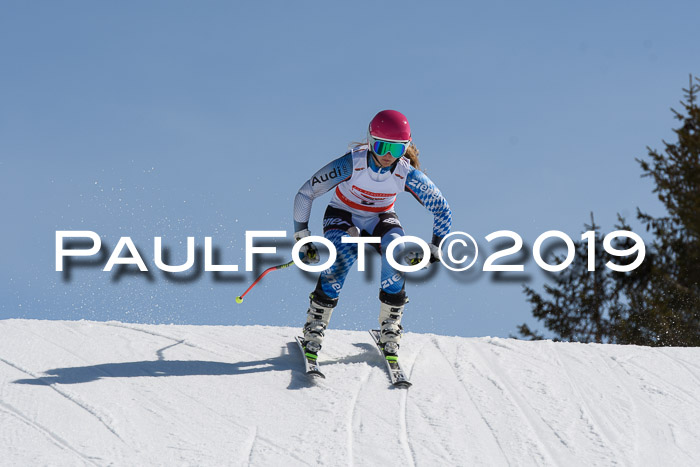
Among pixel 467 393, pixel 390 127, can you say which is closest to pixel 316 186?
pixel 390 127

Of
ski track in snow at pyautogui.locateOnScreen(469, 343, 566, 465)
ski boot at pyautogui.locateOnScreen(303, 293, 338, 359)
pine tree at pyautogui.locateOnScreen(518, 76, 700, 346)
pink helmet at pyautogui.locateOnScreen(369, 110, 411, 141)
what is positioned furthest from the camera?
pine tree at pyautogui.locateOnScreen(518, 76, 700, 346)

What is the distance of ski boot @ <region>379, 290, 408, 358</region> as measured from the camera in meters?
6.54

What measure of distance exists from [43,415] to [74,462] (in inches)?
31.1

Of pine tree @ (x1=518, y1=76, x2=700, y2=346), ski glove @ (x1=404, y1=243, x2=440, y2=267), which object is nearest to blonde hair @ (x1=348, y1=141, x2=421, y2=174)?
ski glove @ (x1=404, y1=243, x2=440, y2=267)

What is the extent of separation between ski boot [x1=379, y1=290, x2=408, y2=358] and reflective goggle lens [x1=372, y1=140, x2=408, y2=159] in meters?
1.21

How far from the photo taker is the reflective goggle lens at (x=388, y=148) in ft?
20.4

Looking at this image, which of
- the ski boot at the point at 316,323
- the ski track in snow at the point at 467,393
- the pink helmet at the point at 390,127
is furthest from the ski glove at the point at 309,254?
the ski track in snow at the point at 467,393

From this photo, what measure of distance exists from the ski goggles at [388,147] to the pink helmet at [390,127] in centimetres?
3

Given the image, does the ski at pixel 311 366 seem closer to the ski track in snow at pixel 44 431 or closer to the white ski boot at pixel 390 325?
the white ski boot at pixel 390 325

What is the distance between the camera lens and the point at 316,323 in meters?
6.54

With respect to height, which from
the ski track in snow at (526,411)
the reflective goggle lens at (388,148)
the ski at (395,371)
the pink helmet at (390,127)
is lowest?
the ski track in snow at (526,411)

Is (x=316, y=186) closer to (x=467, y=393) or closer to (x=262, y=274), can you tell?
(x=262, y=274)

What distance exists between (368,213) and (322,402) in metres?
1.67

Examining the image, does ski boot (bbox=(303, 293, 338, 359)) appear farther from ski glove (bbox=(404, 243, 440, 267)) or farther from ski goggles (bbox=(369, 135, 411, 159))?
ski goggles (bbox=(369, 135, 411, 159))
